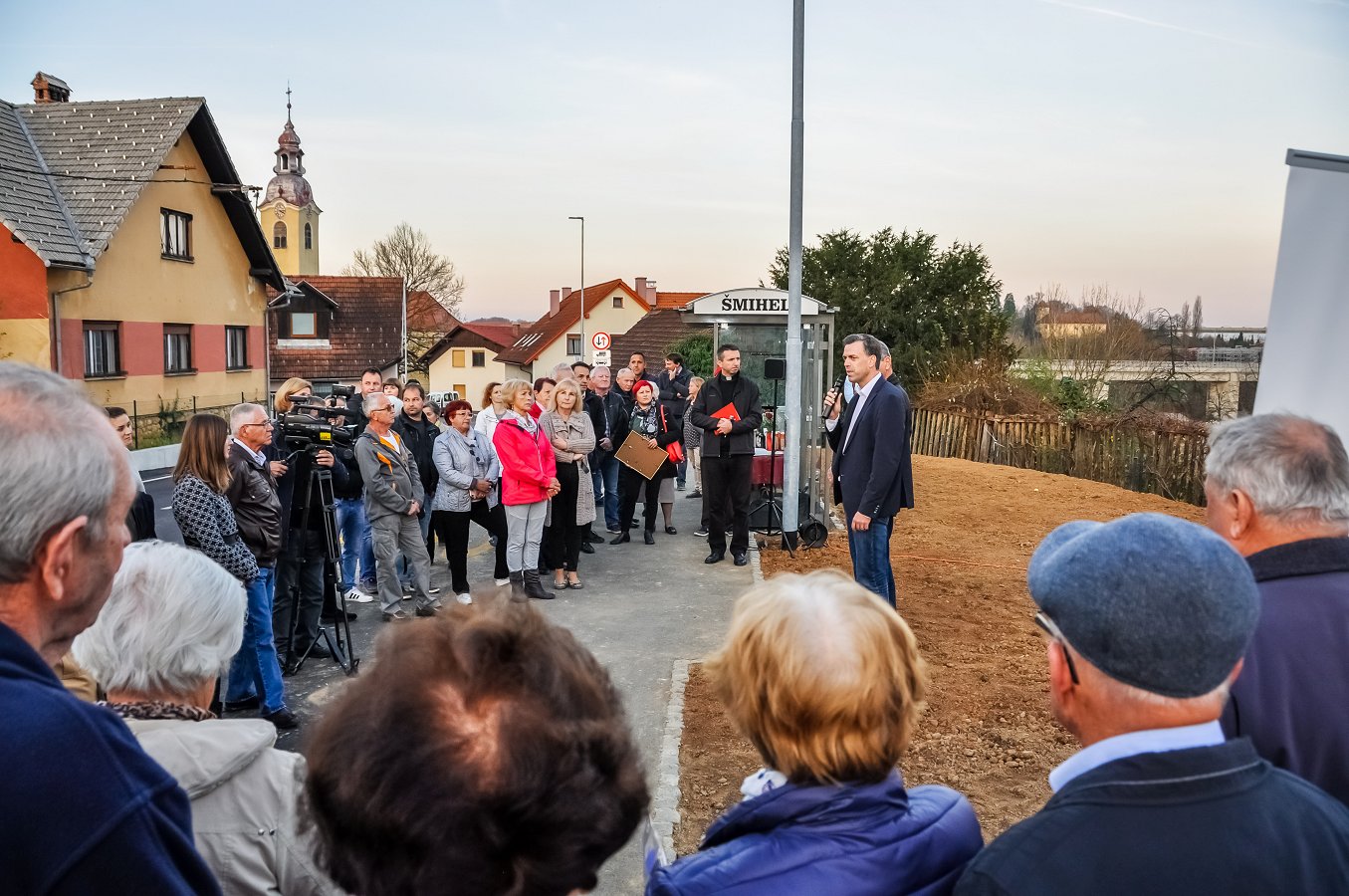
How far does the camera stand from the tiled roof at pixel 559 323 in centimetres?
6544

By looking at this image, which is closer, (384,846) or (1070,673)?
(384,846)

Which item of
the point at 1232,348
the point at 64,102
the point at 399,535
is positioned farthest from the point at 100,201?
the point at 1232,348

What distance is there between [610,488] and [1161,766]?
10.3 metres

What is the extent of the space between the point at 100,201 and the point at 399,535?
22059 mm

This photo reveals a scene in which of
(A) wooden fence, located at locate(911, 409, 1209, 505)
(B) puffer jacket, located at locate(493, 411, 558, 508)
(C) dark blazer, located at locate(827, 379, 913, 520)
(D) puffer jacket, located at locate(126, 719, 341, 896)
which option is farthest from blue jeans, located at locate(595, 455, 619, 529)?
(A) wooden fence, located at locate(911, 409, 1209, 505)

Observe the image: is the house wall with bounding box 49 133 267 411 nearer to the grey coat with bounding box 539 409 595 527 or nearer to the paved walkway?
the paved walkway

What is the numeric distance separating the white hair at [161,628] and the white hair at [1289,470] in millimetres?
2468

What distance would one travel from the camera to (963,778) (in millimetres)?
4652

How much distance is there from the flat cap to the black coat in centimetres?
810

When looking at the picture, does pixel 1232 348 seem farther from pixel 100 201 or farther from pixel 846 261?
pixel 100 201

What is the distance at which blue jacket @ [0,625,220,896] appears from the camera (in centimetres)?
127

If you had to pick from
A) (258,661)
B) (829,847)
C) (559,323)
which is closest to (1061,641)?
(829,847)

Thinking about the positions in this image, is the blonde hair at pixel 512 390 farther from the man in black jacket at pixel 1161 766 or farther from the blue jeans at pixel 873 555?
the man in black jacket at pixel 1161 766

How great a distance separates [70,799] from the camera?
51.1 inches
